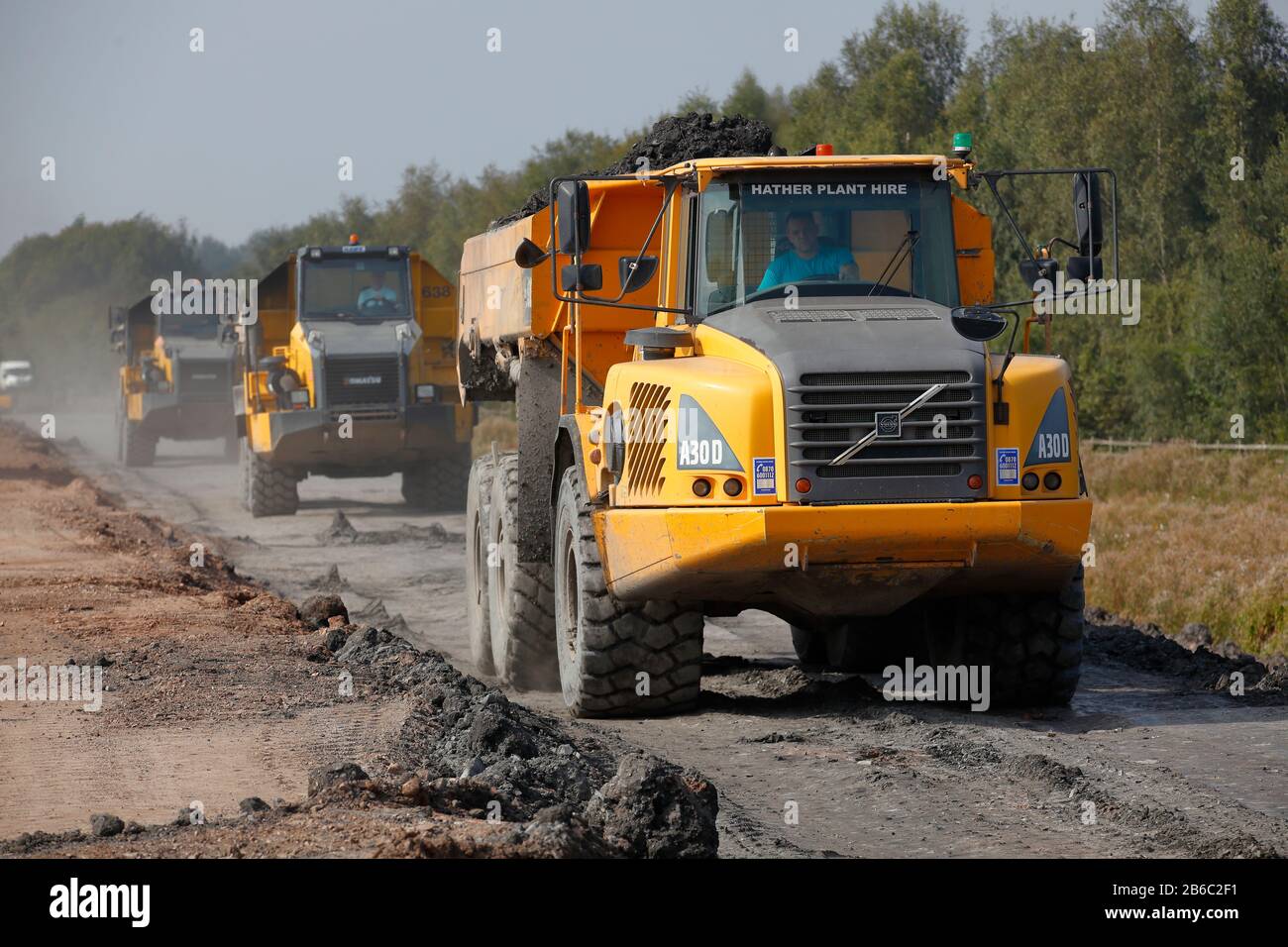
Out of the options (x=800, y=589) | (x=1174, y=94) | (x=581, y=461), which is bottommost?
(x=800, y=589)

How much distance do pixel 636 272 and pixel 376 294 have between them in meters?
12.4

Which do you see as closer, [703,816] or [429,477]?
[703,816]

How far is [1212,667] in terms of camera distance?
1037cm

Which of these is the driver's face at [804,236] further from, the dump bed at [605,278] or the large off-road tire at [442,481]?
the large off-road tire at [442,481]

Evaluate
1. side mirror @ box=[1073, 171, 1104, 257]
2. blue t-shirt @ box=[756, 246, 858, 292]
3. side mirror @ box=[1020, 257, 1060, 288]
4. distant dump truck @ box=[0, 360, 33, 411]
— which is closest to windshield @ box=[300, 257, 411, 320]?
blue t-shirt @ box=[756, 246, 858, 292]

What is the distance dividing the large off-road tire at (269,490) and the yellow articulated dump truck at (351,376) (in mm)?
12

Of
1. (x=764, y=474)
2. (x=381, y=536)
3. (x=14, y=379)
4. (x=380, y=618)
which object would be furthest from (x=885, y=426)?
(x=14, y=379)

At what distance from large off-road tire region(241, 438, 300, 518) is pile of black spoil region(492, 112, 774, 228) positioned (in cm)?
1096

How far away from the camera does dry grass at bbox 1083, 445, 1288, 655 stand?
544 inches

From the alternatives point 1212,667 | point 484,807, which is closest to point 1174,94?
point 1212,667
